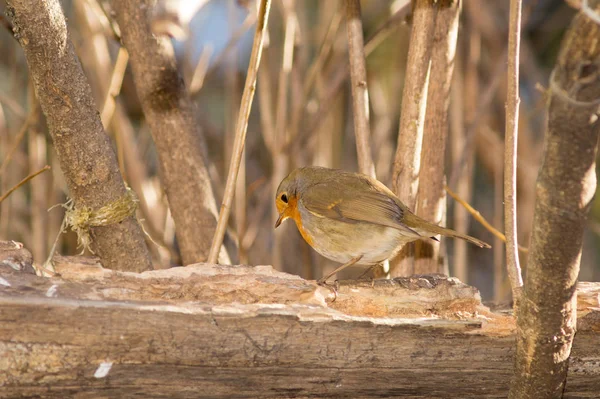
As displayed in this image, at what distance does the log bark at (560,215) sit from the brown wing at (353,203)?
2.45 ft

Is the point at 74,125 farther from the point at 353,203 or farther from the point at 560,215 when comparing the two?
the point at 560,215

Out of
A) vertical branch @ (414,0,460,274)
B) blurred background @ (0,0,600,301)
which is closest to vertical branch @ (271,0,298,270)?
blurred background @ (0,0,600,301)

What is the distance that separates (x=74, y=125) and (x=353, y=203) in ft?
3.61

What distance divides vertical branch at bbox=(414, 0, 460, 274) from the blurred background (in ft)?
1.00

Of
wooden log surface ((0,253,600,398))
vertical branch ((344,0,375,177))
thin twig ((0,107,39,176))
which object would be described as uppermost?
vertical branch ((344,0,375,177))

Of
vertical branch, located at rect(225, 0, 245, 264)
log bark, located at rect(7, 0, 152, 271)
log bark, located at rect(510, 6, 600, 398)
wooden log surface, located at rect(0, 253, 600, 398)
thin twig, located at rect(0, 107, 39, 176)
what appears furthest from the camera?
vertical branch, located at rect(225, 0, 245, 264)

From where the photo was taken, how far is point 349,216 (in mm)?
2631

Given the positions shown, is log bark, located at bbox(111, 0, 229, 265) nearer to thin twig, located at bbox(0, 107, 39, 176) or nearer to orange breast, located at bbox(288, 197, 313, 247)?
orange breast, located at bbox(288, 197, 313, 247)

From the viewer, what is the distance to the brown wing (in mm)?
2455

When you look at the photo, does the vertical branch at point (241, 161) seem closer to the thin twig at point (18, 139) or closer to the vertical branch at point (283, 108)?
the vertical branch at point (283, 108)

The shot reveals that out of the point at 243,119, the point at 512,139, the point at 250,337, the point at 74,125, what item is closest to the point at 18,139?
the point at 74,125

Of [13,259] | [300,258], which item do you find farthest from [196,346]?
[300,258]

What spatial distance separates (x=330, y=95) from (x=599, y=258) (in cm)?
303

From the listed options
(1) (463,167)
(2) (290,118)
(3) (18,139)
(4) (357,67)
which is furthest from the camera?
(2) (290,118)
